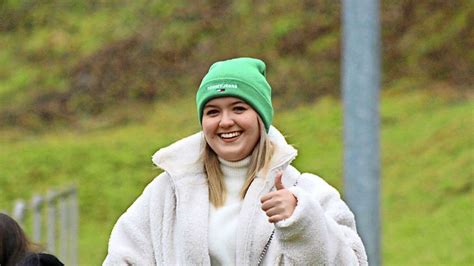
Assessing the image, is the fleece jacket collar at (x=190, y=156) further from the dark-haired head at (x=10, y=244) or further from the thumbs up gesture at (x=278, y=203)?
the dark-haired head at (x=10, y=244)


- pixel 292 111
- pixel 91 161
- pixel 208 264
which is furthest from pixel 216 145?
pixel 292 111

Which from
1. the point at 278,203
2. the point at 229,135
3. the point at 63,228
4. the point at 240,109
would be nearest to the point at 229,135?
the point at 229,135

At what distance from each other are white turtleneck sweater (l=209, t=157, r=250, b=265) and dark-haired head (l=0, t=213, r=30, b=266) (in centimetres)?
93

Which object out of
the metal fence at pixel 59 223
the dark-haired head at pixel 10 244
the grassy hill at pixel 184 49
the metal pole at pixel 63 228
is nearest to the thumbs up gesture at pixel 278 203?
the dark-haired head at pixel 10 244

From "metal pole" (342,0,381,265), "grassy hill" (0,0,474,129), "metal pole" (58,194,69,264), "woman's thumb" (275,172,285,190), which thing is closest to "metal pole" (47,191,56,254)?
"metal pole" (58,194,69,264)

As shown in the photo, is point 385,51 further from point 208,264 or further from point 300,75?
point 208,264

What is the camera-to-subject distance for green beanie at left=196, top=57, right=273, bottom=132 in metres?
4.67

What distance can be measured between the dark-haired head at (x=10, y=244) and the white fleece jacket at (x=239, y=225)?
62 centimetres

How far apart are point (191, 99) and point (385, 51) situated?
2.87 meters

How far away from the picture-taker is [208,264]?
450 cm

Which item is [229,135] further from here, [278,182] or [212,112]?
[278,182]

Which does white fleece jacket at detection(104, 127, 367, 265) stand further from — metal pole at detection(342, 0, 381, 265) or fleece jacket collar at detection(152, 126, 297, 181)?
metal pole at detection(342, 0, 381, 265)

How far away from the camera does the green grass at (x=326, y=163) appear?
51.3 feet

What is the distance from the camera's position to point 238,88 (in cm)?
467
